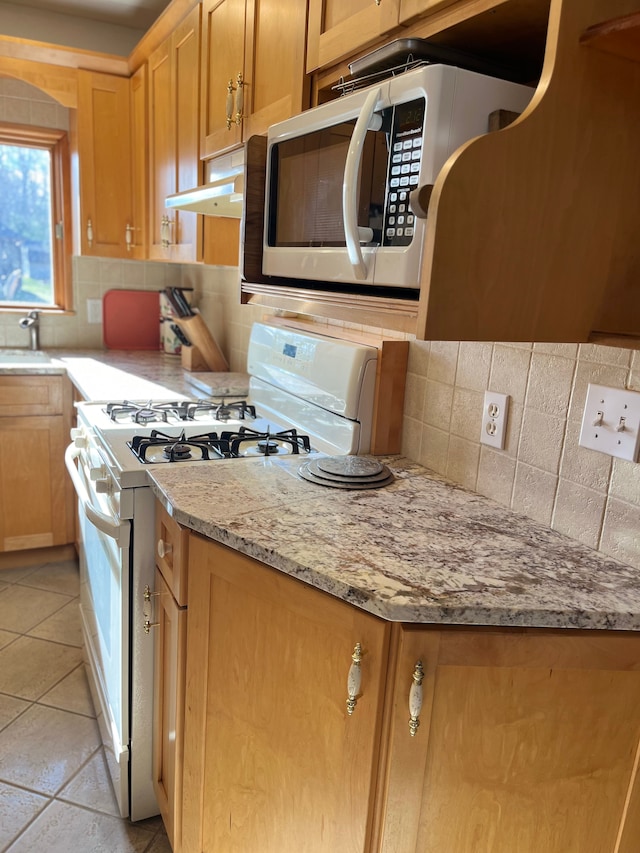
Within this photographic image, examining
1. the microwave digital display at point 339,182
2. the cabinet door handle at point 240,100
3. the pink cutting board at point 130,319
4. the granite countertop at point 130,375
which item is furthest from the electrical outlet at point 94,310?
the microwave digital display at point 339,182

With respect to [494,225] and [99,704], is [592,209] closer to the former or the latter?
[494,225]

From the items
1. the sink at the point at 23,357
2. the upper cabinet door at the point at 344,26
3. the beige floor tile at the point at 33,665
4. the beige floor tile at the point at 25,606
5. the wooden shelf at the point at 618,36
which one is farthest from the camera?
the sink at the point at 23,357

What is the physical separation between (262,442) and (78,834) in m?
1.06

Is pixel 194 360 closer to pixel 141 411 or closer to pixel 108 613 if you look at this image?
pixel 141 411

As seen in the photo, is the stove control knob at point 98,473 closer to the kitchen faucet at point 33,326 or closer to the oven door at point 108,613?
the oven door at point 108,613

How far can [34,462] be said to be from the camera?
279 centimetres

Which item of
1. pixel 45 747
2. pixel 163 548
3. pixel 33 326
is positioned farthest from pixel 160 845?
pixel 33 326

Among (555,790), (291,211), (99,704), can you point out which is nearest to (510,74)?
(291,211)

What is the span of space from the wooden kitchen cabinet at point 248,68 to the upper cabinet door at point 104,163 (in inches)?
37.6

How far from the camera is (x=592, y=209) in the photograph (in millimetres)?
921

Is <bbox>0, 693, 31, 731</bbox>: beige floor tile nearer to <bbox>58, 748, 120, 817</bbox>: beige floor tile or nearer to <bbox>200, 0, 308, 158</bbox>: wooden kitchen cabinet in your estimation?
<bbox>58, 748, 120, 817</bbox>: beige floor tile

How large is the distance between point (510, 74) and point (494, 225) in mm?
440

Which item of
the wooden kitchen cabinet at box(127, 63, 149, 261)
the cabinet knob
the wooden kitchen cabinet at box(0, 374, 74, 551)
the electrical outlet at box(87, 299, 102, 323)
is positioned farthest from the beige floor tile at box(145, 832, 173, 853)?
the electrical outlet at box(87, 299, 102, 323)

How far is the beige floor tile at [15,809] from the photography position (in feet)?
5.15
